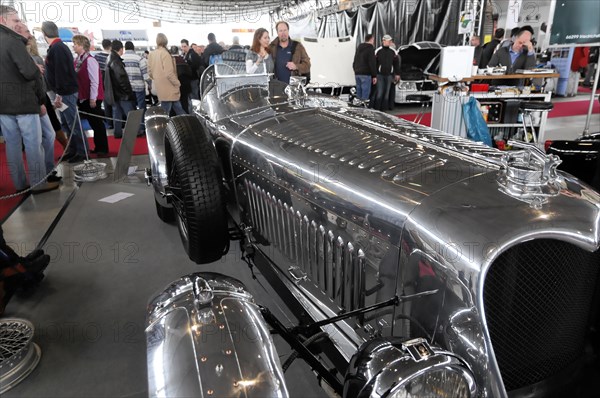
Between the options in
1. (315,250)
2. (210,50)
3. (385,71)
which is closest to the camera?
(315,250)

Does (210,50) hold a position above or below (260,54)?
above

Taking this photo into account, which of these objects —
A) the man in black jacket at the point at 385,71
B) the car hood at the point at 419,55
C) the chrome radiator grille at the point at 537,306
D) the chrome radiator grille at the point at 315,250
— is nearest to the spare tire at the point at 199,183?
the chrome radiator grille at the point at 315,250

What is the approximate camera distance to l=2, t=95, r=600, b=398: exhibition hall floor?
2.32m

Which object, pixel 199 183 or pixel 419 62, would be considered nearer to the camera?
pixel 199 183

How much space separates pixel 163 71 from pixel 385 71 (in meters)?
5.81

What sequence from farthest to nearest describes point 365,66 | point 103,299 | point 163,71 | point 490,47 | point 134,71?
point 490,47
point 365,66
point 134,71
point 163,71
point 103,299

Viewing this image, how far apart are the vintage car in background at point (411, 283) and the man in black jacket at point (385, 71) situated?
9.08m

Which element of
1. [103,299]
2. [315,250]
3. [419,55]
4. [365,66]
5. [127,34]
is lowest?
[103,299]

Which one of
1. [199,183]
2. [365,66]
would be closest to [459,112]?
[365,66]

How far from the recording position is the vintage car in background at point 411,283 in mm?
1213

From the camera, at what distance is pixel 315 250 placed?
2107 mm

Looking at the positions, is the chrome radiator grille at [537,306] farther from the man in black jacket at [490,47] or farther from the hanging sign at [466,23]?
the man in black jacket at [490,47]

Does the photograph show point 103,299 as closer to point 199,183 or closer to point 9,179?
point 199,183

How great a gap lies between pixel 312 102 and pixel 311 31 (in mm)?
17117
